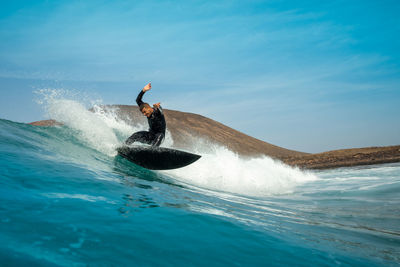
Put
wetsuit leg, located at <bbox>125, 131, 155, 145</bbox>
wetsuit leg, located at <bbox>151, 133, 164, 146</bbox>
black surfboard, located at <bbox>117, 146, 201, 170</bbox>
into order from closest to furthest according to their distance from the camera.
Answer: black surfboard, located at <bbox>117, 146, 201, 170</bbox>, wetsuit leg, located at <bbox>151, 133, 164, 146</bbox>, wetsuit leg, located at <bbox>125, 131, 155, 145</bbox>

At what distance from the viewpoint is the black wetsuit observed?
719cm

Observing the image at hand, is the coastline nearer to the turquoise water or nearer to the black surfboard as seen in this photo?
the black surfboard

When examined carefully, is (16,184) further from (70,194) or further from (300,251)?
(300,251)

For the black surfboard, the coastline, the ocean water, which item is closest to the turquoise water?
the ocean water

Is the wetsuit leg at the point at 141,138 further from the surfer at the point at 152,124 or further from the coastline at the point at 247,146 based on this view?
the coastline at the point at 247,146

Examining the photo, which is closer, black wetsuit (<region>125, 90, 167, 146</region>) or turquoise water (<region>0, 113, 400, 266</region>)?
turquoise water (<region>0, 113, 400, 266</region>)

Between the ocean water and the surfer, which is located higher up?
the surfer

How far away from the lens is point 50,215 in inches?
91.4

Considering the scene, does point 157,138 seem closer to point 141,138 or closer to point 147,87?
point 141,138

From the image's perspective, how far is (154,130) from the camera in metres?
7.45

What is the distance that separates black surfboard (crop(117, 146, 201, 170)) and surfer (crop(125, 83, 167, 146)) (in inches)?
19.0

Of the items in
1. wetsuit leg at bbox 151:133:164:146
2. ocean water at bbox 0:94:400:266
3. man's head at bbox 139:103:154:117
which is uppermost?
man's head at bbox 139:103:154:117


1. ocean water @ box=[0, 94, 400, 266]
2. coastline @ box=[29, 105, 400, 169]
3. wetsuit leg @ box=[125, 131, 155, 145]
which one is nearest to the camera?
ocean water @ box=[0, 94, 400, 266]

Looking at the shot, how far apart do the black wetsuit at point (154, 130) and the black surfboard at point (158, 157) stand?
0.48 meters
